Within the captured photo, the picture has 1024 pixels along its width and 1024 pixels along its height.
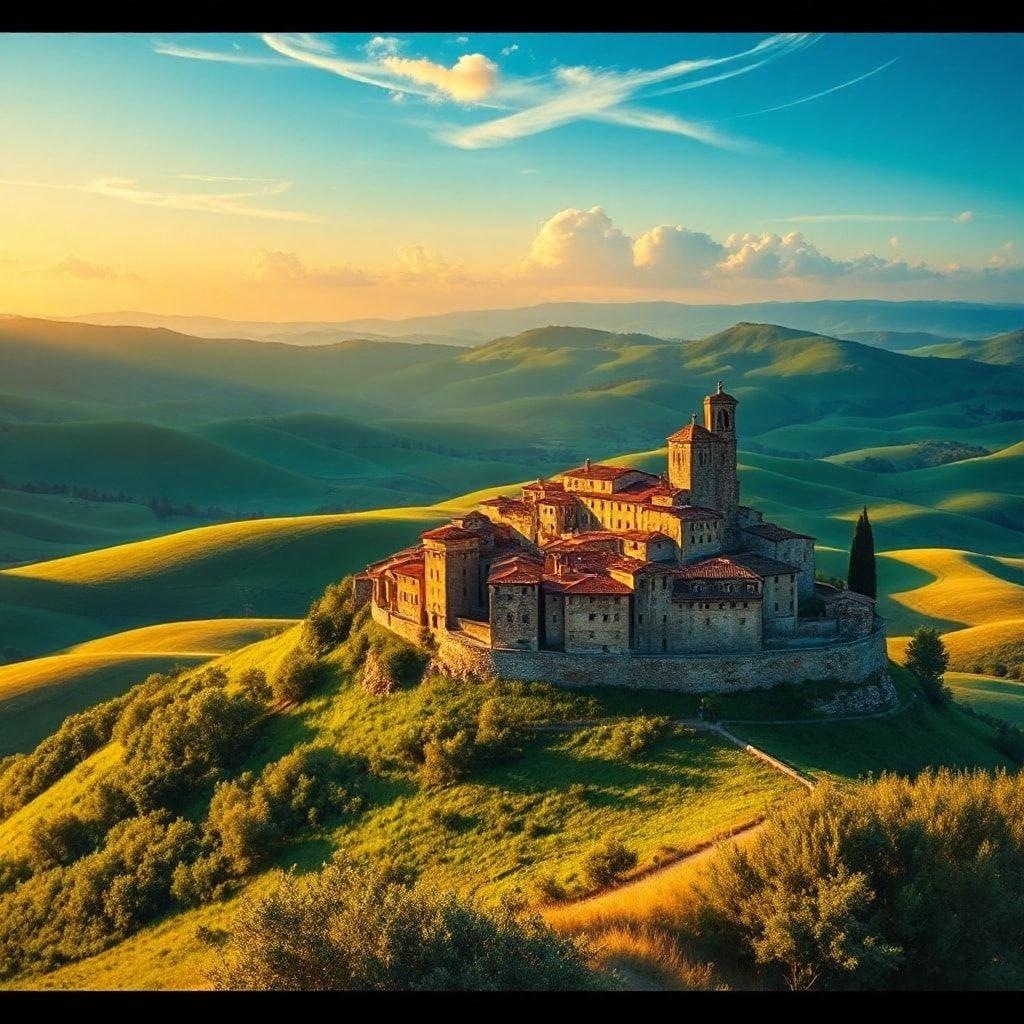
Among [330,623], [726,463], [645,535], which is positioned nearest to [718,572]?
[645,535]

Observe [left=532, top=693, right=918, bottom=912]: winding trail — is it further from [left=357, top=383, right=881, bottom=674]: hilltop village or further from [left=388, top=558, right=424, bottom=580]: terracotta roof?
[left=388, top=558, right=424, bottom=580]: terracotta roof

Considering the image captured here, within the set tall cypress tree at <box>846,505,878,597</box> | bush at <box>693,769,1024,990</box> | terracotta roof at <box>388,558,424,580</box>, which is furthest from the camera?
tall cypress tree at <box>846,505,878,597</box>

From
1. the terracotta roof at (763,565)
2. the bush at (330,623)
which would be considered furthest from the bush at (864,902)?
the bush at (330,623)

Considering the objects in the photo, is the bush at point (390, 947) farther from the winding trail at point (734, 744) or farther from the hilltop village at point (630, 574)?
the hilltop village at point (630, 574)

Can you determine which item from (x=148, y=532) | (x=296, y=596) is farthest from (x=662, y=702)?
(x=148, y=532)

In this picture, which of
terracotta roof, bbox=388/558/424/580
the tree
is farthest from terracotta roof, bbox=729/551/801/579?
terracotta roof, bbox=388/558/424/580
